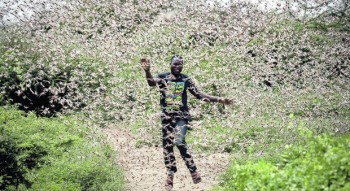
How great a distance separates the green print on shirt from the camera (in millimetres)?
6160

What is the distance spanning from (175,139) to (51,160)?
5.92 feet

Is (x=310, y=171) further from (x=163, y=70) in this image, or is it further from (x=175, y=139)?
(x=163, y=70)

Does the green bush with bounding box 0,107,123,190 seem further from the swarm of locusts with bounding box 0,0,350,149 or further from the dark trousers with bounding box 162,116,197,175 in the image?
the dark trousers with bounding box 162,116,197,175

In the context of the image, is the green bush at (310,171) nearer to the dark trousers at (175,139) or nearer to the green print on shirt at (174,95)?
the dark trousers at (175,139)

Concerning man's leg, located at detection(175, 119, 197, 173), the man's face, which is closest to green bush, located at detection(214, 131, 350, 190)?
man's leg, located at detection(175, 119, 197, 173)

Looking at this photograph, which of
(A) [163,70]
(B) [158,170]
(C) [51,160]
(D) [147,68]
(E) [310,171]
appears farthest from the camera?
(A) [163,70]

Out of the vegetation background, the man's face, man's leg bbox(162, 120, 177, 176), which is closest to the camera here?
Result: the man's face

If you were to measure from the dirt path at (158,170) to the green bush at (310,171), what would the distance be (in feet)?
Answer: 7.87

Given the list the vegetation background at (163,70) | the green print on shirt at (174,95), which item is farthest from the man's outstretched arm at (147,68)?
the vegetation background at (163,70)

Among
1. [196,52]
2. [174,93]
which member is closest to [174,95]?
[174,93]

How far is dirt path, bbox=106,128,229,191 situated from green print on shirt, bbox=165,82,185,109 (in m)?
1.22

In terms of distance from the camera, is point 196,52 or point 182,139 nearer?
point 182,139

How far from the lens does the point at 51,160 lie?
6.62 metres

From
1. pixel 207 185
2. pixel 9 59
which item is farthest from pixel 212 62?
pixel 9 59
